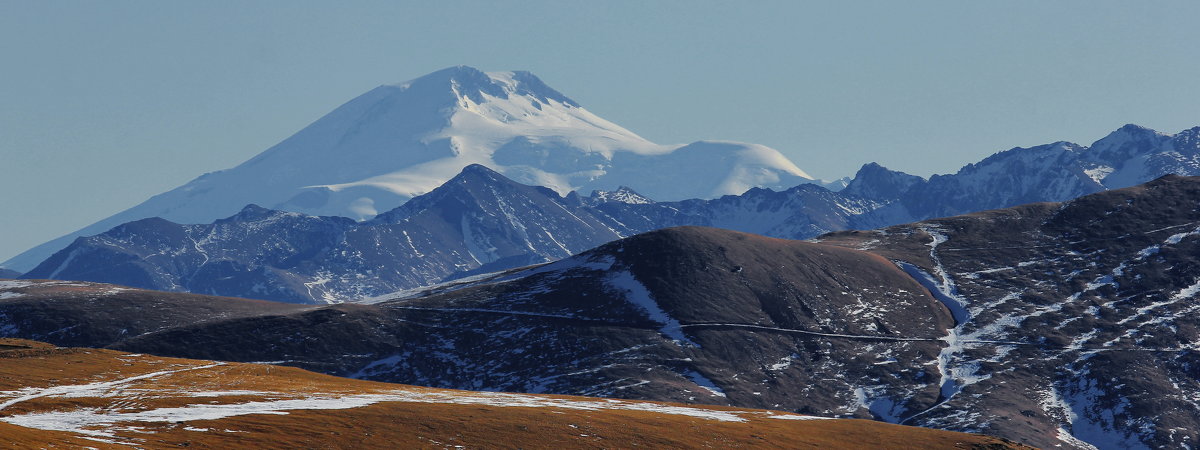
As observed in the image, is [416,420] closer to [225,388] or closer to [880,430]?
[225,388]

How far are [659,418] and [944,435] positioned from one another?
3498cm

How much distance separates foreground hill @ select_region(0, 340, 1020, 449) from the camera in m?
103

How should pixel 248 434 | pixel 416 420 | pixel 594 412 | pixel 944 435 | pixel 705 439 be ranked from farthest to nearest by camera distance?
pixel 944 435
pixel 594 412
pixel 705 439
pixel 416 420
pixel 248 434

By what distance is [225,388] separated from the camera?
133 metres

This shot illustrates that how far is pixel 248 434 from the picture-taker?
10388cm

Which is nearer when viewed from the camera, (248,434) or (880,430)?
(248,434)

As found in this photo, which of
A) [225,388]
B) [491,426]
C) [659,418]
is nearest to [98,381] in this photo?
[225,388]

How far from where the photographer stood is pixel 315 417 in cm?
11481

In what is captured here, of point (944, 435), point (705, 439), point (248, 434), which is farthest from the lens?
point (944, 435)

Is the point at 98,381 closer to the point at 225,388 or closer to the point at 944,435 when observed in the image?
the point at 225,388

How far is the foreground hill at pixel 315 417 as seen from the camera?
103438 mm

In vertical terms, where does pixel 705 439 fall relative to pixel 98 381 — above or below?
below

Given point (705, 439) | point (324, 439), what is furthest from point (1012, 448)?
point (324, 439)

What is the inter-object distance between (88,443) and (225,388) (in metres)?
41.2
